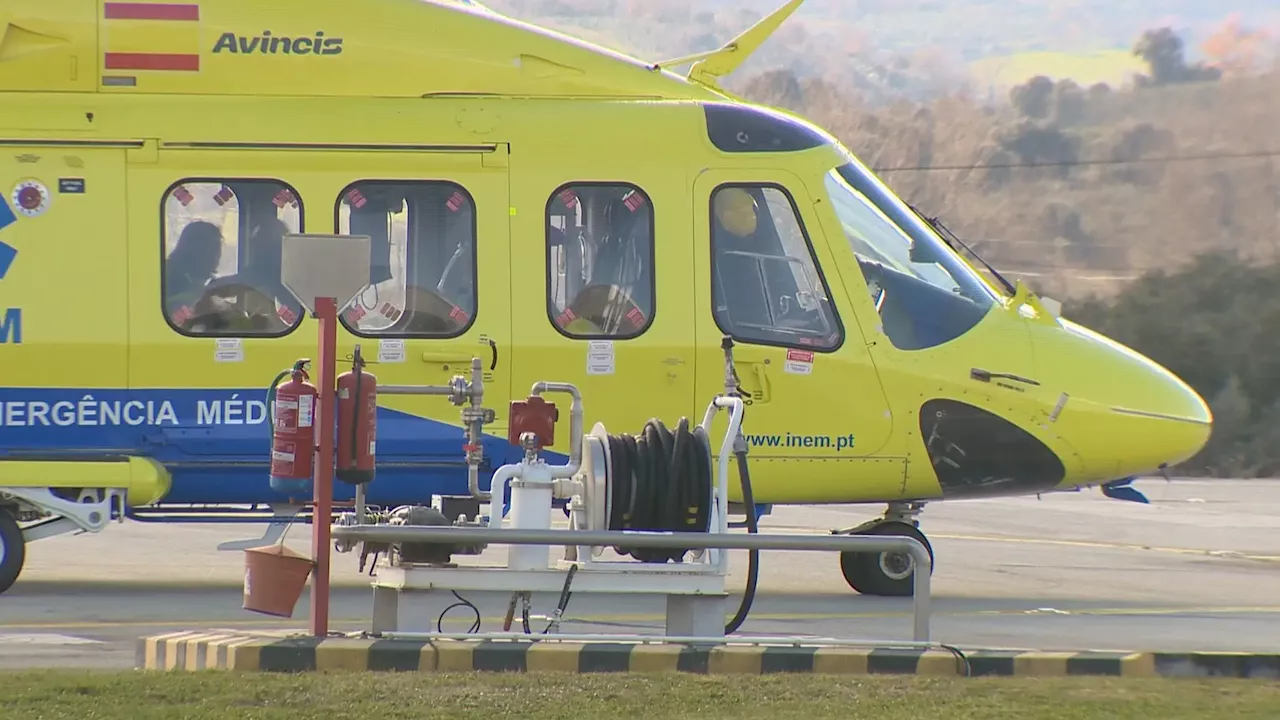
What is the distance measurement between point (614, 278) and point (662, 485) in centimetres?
316

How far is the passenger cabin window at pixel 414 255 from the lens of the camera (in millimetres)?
11320

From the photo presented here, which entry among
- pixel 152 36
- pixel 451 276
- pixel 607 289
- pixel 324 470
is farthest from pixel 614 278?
pixel 324 470

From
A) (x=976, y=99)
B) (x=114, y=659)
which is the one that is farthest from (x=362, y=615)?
(x=976, y=99)

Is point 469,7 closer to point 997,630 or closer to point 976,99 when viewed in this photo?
point 997,630

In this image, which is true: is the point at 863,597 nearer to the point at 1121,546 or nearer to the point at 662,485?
the point at 662,485

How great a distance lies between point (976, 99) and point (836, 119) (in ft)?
51.7

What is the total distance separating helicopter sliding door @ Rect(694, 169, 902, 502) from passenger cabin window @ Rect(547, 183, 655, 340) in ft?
1.10

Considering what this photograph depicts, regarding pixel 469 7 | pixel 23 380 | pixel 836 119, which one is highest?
pixel 836 119

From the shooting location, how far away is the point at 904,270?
11.8 m

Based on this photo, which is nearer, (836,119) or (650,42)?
(836,119)

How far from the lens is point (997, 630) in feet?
33.0

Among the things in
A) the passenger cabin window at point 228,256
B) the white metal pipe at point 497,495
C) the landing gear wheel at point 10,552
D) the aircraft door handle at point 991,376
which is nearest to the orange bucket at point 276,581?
the white metal pipe at point 497,495

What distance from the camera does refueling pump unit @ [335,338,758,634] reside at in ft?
26.8

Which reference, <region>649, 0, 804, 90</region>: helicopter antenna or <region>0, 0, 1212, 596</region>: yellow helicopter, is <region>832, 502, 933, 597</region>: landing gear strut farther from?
<region>649, 0, 804, 90</region>: helicopter antenna
